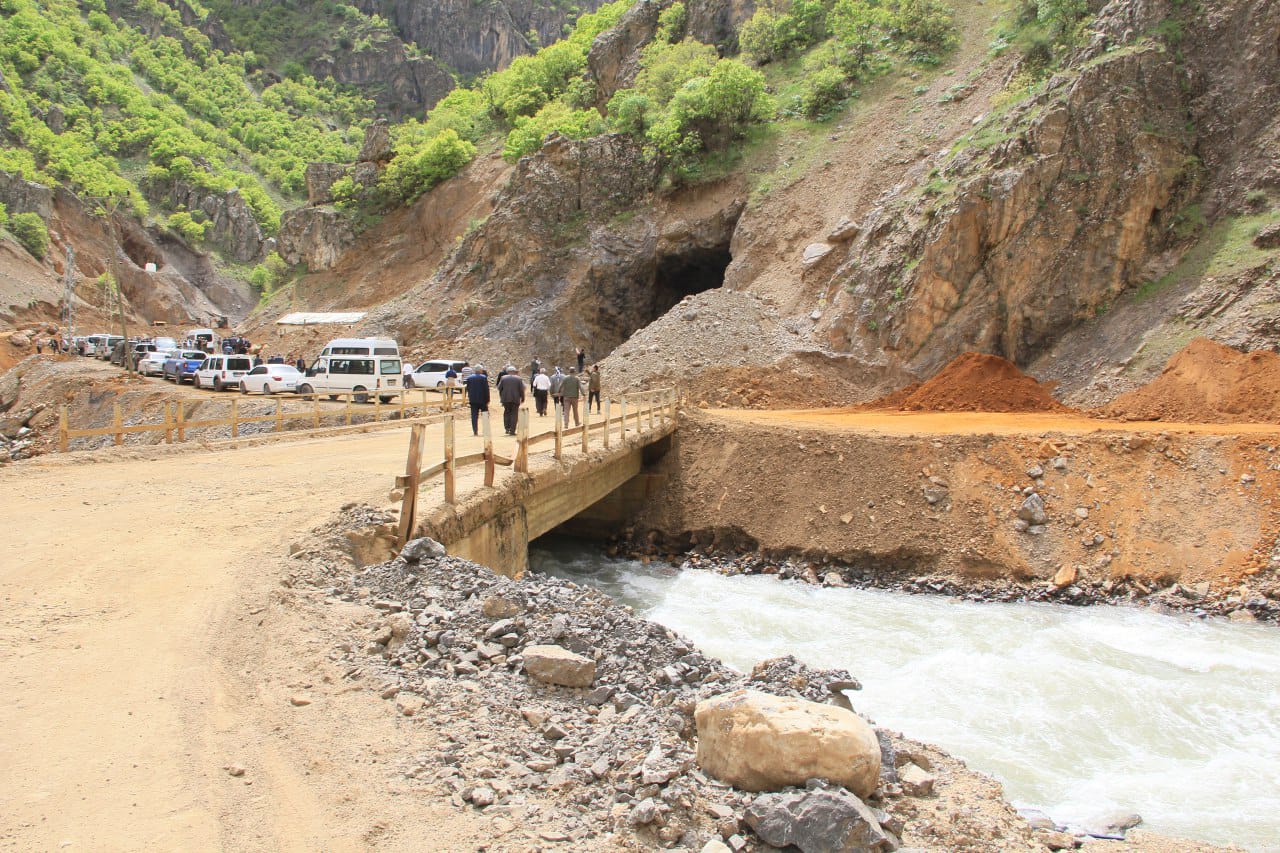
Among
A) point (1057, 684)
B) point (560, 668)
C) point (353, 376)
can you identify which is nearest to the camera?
point (560, 668)

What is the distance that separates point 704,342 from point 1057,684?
21156mm

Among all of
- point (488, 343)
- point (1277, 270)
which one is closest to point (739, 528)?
point (1277, 270)

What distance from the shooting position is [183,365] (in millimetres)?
34438

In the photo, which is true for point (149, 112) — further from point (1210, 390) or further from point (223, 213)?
point (1210, 390)

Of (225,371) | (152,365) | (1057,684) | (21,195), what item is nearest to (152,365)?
(152,365)

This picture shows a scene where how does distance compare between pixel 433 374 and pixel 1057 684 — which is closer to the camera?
pixel 1057 684

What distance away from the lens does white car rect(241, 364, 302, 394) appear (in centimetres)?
2844

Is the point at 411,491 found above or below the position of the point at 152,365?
below

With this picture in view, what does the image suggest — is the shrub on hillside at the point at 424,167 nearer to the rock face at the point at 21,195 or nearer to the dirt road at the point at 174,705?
the rock face at the point at 21,195

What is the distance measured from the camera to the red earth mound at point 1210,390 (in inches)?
714

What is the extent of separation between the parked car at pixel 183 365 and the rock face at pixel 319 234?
1266cm

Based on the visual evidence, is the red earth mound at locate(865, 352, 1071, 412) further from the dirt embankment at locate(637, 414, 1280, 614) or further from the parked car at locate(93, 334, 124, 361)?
the parked car at locate(93, 334, 124, 361)

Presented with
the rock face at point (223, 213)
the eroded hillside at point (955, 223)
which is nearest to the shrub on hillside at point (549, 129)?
the eroded hillside at point (955, 223)

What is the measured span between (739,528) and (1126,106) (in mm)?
20183
